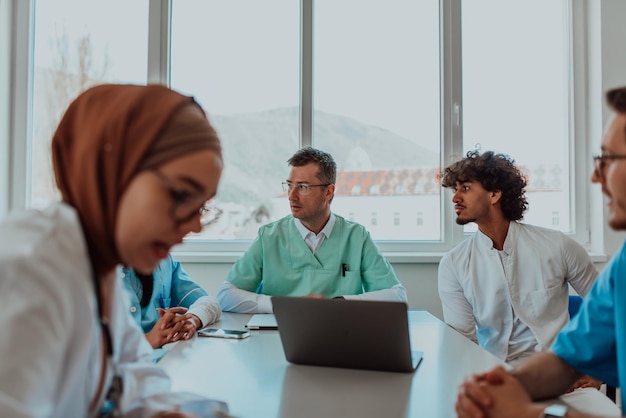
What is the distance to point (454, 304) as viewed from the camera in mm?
2354

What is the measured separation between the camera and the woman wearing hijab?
66 centimetres

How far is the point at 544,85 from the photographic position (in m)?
3.48

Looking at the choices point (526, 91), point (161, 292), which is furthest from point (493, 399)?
point (526, 91)

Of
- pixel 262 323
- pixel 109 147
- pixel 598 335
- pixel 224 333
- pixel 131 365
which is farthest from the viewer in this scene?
pixel 262 323

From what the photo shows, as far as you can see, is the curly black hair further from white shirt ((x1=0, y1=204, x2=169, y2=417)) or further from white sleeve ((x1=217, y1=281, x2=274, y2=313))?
white shirt ((x1=0, y1=204, x2=169, y2=417))

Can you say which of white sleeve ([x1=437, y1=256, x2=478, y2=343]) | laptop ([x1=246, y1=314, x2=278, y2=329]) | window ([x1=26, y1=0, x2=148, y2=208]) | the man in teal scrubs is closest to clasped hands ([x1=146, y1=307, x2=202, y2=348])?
laptop ([x1=246, y1=314, x2=278, y2=329])

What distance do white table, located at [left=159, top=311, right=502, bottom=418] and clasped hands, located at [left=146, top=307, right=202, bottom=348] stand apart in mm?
86

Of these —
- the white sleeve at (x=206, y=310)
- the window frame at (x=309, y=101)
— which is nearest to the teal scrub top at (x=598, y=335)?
the white sleeve at (x=206, y=310)

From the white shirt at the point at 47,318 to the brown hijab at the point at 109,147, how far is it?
5 cm

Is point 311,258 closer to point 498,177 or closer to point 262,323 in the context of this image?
point 262,323

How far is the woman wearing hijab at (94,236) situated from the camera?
66 cm

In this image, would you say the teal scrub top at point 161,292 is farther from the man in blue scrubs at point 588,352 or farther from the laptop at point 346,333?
the man in blue scrubs at point 588,352

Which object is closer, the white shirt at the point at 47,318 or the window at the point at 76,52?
the white shirt at the point at 47,318

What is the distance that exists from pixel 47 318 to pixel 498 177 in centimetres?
223
